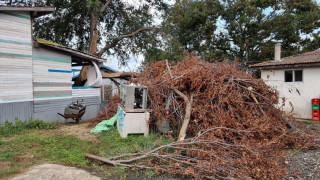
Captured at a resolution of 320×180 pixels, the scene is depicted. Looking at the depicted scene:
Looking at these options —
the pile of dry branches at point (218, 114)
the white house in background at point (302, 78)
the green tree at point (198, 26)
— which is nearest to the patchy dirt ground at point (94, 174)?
the pile of dry branches at point (218, 114)

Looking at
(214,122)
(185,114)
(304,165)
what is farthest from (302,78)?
(185,114)

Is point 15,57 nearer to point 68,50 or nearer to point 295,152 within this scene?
point 68,50

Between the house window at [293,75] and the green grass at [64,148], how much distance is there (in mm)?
9842

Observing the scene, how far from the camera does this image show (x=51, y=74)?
30.9 feet

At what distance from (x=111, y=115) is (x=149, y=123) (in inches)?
110

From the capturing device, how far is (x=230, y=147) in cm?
454

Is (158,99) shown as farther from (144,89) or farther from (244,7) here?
(244,7)

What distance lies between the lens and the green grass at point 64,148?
4.42m

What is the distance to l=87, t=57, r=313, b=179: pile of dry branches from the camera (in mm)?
4199

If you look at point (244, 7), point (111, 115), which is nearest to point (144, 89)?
point (111, 115)

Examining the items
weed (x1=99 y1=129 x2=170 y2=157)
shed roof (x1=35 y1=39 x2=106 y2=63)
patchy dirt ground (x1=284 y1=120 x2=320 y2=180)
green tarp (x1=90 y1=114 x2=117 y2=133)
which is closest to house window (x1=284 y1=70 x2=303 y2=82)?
patchy dirt ground (x1=284 y1=120 x2=320 y2=180)

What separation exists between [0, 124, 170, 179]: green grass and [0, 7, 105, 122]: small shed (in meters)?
1.08

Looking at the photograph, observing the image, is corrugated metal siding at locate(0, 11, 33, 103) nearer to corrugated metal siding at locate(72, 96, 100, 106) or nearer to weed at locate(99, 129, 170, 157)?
corrugated metal siding at locate(72, 96, 100, 106)

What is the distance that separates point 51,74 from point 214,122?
23.2 feet
